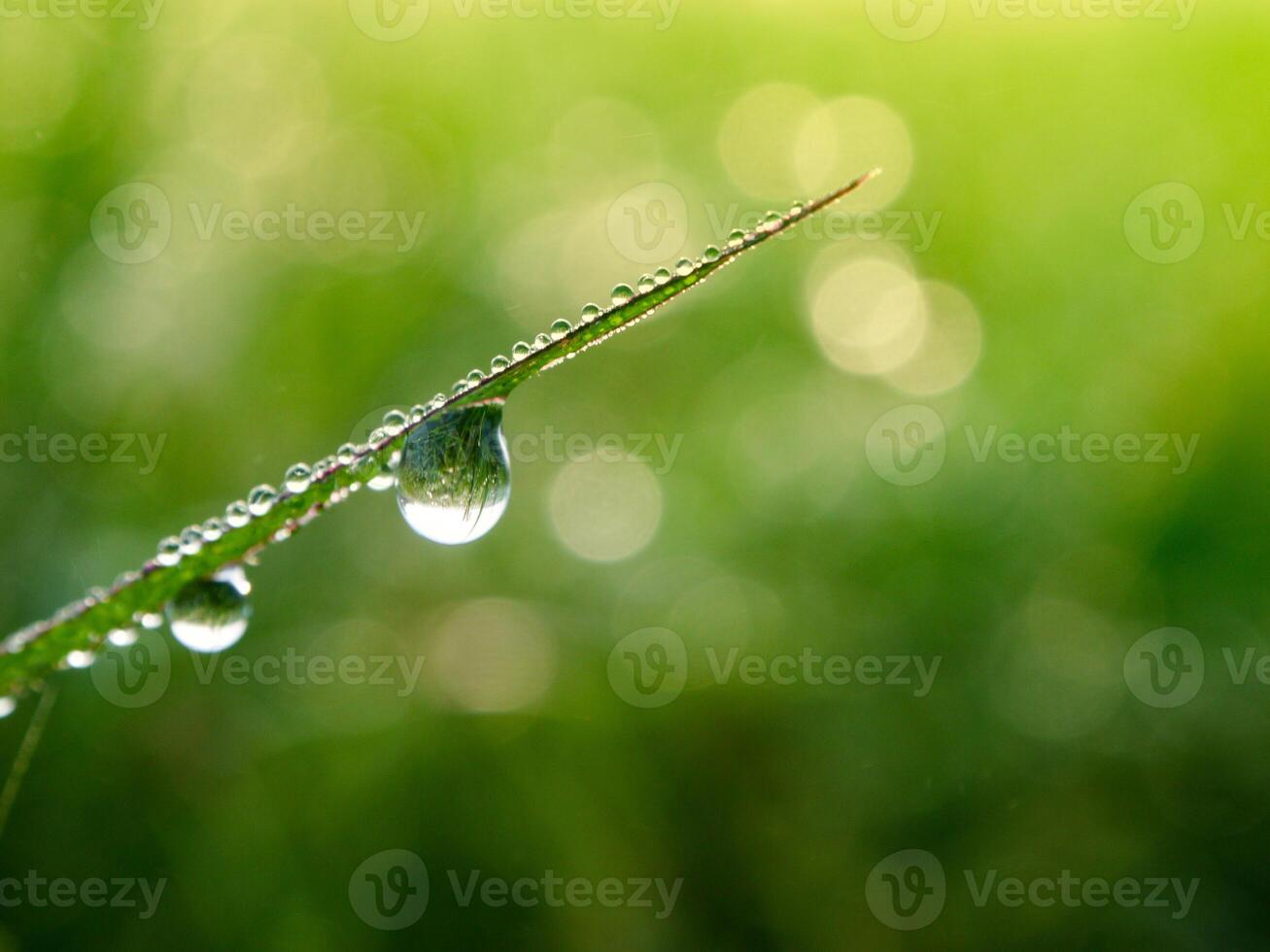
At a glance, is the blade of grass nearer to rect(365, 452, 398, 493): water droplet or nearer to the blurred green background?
rect(365, 452, 398, 493): water droplet

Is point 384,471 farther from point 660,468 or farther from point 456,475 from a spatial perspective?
point 660,468

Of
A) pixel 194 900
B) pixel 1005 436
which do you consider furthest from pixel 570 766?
pixel 1005 436

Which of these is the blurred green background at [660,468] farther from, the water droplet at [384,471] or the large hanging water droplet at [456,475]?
the water droplet at [384,471]

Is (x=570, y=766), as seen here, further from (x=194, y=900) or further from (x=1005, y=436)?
(x=1005, y=436)

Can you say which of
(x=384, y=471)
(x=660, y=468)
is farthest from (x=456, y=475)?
(x=660, y=468)

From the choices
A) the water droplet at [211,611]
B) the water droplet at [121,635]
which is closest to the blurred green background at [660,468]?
the water droplet at [211,611]

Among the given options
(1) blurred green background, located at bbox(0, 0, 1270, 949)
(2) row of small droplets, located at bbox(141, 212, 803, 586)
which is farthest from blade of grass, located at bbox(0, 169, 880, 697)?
(1) blurred green background, located at bbox(0, 0, 1270, 949)
